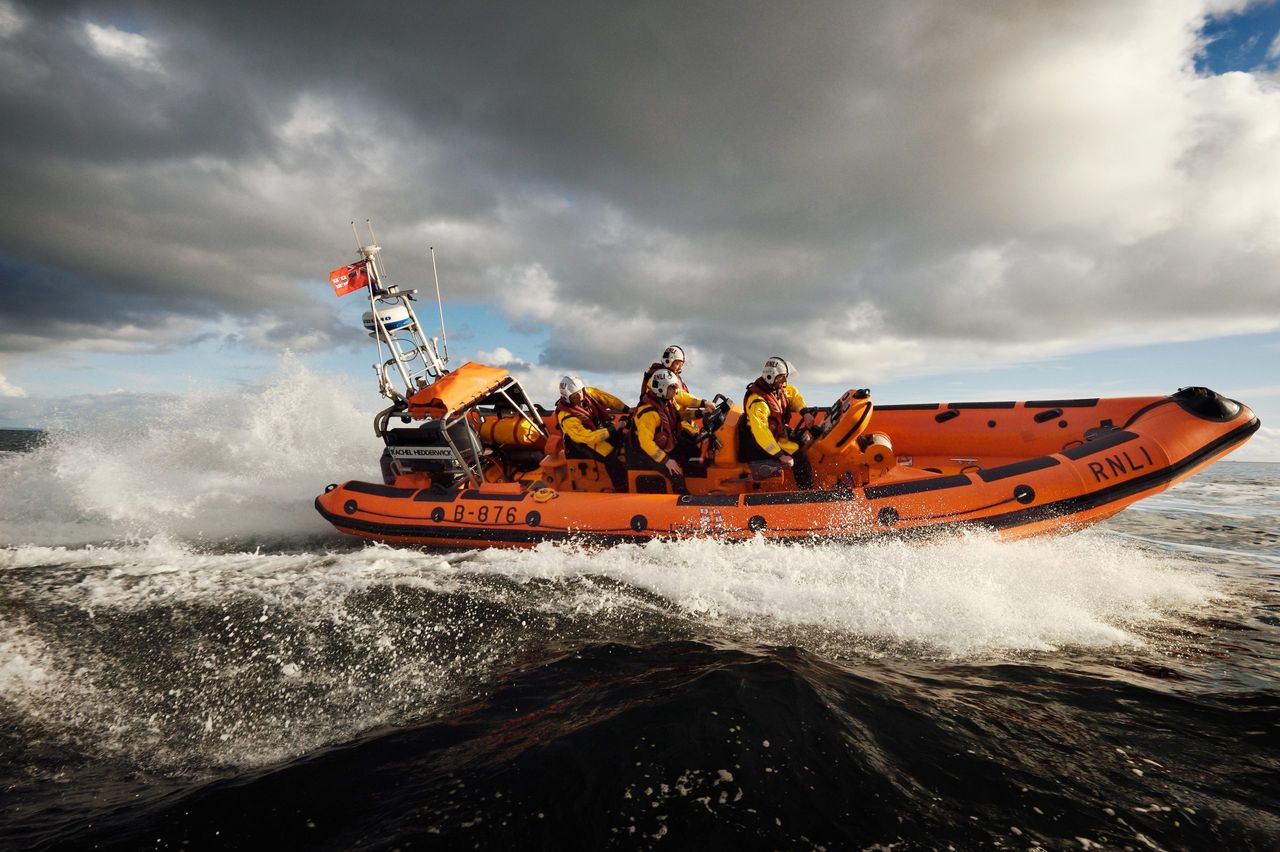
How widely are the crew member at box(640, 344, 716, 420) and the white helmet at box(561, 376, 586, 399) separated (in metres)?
0.75

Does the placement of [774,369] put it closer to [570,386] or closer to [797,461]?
[797,461]

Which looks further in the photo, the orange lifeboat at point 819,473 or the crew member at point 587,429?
the crew member at point 587,429

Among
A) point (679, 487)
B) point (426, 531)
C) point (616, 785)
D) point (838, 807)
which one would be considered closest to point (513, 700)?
point (616, 785)

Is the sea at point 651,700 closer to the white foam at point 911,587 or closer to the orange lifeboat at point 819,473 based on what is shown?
the white foam at point 911,587

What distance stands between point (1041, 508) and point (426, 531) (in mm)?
5401

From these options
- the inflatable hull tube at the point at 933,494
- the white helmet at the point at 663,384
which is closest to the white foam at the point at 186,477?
the inflatable hull tube at the point at 933,494

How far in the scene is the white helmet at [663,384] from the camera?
5.55m

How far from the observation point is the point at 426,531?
5.75m

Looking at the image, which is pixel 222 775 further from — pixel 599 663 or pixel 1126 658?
pixel 1126 658

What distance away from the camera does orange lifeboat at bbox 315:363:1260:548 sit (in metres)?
4.30

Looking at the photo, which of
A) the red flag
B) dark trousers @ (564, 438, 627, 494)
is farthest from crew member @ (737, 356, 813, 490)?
the red flag

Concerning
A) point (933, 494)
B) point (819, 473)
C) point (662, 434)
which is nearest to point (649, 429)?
point (662, 434)

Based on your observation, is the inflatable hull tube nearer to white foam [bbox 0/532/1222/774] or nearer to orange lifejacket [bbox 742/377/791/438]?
white foam [bbox 0/532/1222/774]

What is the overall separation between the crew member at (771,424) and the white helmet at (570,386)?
1.79 m
